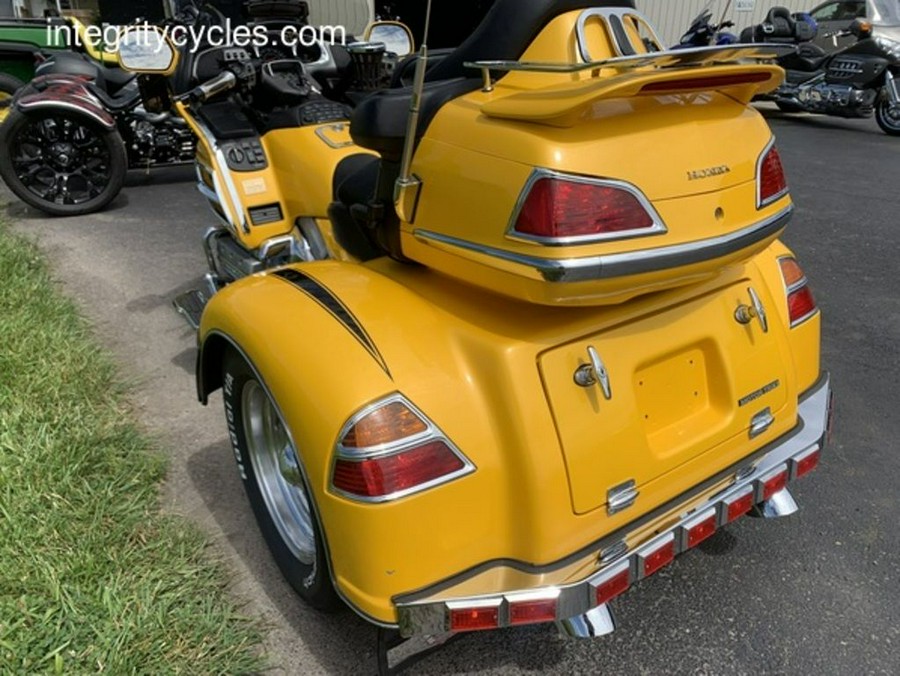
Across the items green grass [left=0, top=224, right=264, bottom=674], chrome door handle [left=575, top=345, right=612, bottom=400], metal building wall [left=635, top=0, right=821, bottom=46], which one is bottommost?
green grass [left=0, top=224, right=264, bottom=674]

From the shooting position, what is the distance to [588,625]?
1701mm

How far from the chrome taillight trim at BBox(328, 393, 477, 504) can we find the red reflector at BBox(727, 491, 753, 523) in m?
0.79

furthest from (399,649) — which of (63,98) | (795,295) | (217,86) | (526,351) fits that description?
(63,98)

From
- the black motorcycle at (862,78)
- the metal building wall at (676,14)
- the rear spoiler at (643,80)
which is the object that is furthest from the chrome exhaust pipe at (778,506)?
the metal building wall at (676,14)

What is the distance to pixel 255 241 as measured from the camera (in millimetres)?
3453

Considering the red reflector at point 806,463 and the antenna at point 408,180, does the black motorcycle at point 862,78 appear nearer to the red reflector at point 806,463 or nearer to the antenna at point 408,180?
the red reflector at point 806,463

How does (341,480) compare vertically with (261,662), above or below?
above

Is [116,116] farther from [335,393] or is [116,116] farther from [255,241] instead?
[335,393]

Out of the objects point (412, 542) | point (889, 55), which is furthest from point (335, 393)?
point (889, 55)

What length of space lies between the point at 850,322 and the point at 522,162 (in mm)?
3483

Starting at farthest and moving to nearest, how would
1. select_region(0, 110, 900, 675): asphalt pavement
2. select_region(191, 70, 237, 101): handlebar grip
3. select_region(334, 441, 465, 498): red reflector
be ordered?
select_region(191, 70, 237, 101): handlebar grip
select_region(0, 110, 900, 675): asphalt pavement
select_region(334, 441, 465, 498): red reflector

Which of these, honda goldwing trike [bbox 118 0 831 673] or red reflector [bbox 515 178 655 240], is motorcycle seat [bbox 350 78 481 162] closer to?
honda goldwing trike [bbox 118 0 831 673]

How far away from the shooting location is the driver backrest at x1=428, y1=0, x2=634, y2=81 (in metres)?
1.90

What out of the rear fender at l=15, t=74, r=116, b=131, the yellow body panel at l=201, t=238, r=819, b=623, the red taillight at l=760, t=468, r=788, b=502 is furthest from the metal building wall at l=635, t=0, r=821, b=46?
the yellow body panel at l=201, t=238, r=819, b=623
